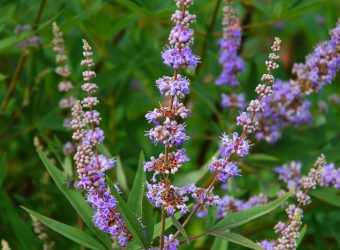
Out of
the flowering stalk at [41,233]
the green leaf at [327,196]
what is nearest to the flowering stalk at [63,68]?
the flowering stalk at [41,233]

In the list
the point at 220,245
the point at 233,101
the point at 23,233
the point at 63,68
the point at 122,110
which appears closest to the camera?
Answer: the point at 220,245

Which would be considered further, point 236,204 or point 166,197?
point 236,204

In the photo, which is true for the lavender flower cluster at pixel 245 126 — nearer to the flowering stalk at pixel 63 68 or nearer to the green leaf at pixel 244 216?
the green leaf at pixel 244 216

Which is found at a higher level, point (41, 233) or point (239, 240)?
point (239, 240)

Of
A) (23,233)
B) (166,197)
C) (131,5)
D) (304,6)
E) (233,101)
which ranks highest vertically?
(304,6)

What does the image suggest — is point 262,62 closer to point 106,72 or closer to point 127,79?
point 127,79

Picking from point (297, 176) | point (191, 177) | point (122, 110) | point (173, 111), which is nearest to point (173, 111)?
point (173, 111)

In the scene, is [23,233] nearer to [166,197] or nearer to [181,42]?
[166,197]

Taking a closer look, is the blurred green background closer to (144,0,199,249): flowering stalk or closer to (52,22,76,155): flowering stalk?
(52,22,76,155): flowering stalk

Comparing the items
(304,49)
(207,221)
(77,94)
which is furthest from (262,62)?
(207,221)
